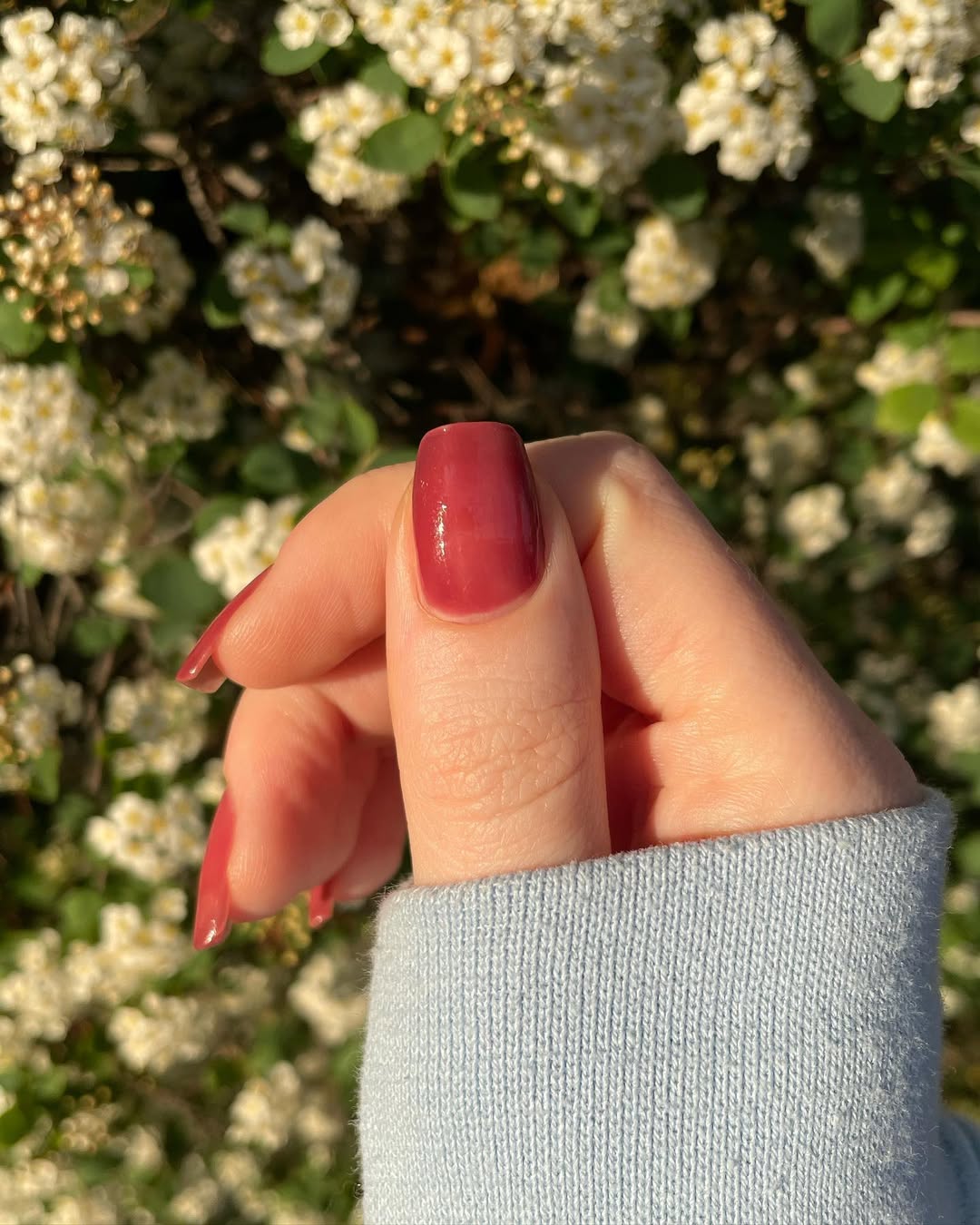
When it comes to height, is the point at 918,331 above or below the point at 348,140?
below

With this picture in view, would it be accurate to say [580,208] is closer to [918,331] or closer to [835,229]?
[835,229]

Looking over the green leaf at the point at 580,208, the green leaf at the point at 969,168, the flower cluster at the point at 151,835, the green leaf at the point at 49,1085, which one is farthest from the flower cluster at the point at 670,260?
the green leaf at the point at 49,1085

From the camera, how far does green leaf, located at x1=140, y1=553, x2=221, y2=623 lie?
1.76 m

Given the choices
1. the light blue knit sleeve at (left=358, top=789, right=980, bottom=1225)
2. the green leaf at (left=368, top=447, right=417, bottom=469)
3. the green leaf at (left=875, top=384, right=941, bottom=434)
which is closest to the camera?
the light blue knit sleeve at (left=358, top=789, right=980, bottom=1225)

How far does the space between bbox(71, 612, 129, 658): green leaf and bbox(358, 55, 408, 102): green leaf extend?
1206 mm

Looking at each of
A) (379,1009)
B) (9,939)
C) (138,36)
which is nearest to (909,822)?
(379,1009)

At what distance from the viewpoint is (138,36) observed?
5.09 feet

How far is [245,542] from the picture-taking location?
1.63 m

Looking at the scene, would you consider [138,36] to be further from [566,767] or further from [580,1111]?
[580,1111]

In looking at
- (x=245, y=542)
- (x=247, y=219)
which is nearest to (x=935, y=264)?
(x=247, y=219)

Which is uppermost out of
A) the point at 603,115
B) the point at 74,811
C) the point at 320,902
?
the point at 603,115

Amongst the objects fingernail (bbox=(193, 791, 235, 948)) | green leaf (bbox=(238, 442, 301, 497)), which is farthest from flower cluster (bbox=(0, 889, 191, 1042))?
green leaf (bbox=(238, 442, 301, 497))

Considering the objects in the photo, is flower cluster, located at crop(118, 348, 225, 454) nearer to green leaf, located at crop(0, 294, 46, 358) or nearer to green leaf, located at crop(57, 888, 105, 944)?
green leaf, located at crop(0, 294, 46, 358)

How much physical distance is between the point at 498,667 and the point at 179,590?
1019 millimetres
